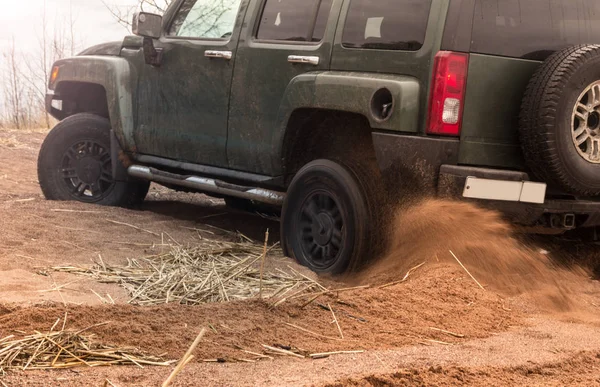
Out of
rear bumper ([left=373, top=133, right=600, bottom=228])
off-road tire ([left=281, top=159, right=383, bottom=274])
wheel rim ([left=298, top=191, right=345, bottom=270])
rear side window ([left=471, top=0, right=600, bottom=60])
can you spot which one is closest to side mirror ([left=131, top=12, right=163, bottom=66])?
off-road tire ([left=281, top=159, right=383, bottom=274])

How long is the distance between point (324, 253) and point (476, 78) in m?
1.44

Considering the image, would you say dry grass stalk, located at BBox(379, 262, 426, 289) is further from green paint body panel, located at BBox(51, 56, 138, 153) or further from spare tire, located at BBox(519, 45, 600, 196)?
green paint body panel, located at BBox(51, 56, 138, 153)

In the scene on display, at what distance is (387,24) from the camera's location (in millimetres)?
5297

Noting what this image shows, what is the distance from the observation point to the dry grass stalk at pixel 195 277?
4.86 meters

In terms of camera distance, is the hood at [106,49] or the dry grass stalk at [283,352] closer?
the dry grass stalk at [283,352]

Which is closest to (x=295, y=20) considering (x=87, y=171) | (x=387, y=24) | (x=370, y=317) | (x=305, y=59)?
(x=305, y=59)

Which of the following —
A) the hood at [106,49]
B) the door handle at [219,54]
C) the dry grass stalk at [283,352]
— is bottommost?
the dry grass stalk at [283,352]

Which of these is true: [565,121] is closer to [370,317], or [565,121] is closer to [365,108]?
[365,108]

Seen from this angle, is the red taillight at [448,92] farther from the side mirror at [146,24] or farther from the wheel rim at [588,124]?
the side mirror at [146,24]

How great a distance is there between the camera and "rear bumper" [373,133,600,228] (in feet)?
16.1

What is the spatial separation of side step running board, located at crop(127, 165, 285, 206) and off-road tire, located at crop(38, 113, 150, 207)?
0.47 meters

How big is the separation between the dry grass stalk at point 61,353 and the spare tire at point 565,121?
2414mm

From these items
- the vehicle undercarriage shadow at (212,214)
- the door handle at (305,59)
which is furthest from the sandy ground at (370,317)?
the door handle at (305,59)

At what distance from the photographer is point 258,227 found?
733cm
